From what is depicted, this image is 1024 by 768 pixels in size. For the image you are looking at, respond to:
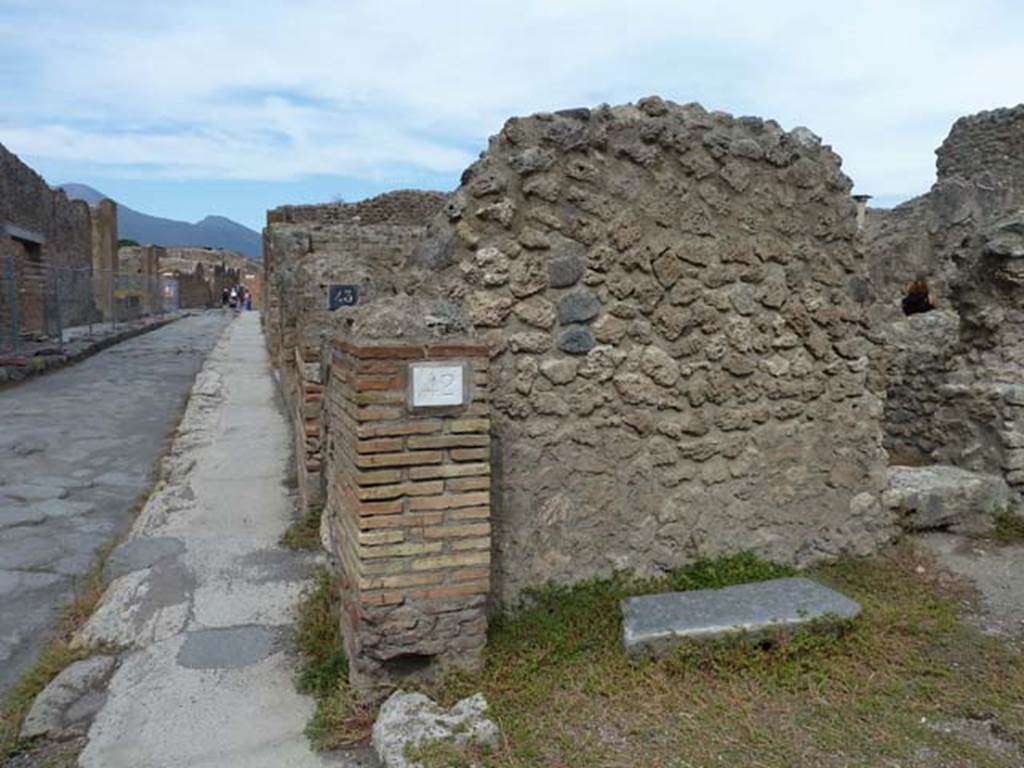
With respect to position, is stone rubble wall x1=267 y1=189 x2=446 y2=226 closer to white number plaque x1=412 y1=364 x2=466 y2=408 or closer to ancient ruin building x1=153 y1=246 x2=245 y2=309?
white number plaque x1=412 y1=364 x2=466 y2=408

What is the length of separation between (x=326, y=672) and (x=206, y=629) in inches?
31.5

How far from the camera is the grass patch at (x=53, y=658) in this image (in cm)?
293

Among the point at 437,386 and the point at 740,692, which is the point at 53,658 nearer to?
the point at 437,386

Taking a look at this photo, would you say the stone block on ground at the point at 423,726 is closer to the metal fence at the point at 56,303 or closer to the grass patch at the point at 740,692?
the grass patch at the point at 740,692

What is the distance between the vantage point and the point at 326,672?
10.4 feet

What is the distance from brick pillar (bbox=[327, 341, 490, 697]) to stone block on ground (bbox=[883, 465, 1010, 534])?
262cm

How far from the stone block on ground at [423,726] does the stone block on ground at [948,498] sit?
2.80 meters

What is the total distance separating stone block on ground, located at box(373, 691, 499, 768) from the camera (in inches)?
101

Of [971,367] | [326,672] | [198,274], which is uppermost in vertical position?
[198,274]

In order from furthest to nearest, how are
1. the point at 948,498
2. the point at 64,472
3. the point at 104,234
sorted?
the point at 104,234
the point at 64,472
the point at 948,498

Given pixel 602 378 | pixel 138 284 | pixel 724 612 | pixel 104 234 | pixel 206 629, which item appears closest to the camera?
pixel 724 612

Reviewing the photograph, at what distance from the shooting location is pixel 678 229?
3.66 m

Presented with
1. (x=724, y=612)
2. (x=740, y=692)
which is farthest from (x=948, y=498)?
(x=740, y=692)

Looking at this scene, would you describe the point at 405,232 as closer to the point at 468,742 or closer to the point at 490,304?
the point at 490,304
